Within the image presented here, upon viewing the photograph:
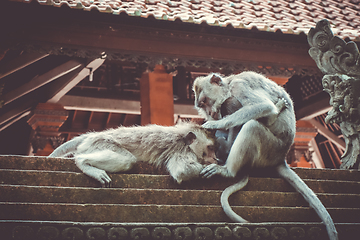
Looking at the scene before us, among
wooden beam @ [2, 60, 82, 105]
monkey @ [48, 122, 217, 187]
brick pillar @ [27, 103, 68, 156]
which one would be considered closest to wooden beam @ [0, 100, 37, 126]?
brick pillar @ [27, 103, 68, 156]

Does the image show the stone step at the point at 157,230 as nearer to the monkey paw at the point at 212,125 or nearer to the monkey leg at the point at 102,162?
the monkey leg at the point at 102,162

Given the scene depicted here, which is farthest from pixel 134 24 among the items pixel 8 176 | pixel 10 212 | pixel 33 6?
pixel 10 212

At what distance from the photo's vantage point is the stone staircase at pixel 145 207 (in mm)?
2994

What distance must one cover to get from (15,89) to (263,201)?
5.55 m

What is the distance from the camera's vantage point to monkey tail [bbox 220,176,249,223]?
3.48 m

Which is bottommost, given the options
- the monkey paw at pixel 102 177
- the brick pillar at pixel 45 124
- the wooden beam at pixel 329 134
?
the wooden beam at pixel 329 134

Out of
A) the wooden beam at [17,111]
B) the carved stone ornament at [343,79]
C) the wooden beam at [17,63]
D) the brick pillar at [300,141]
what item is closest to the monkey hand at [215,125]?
the carved stone ornament at [343,79]

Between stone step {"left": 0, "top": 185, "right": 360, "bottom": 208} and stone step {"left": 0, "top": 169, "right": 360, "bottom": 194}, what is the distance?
152mm

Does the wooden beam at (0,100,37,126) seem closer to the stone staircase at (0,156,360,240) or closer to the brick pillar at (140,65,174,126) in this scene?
the brick pillar at (140,65,174,126)

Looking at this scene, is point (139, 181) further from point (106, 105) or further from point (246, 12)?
point (106, 105)

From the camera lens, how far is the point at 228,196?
146 inches

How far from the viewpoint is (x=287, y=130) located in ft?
13.7

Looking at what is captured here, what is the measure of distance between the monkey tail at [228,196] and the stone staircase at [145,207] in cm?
6

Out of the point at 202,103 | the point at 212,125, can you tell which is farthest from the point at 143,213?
the point at 202,103
